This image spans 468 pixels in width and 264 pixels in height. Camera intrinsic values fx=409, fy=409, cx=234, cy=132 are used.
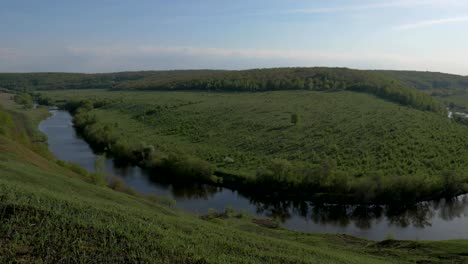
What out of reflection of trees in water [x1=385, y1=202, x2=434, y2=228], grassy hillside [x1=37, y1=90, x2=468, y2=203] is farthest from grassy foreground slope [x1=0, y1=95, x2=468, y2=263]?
grassy hillside [x1=37, y1=90, x2=468, y2=203]

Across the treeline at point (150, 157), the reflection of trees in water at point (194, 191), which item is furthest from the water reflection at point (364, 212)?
the treeline at point (150, 157)

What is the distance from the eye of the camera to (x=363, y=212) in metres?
44.3

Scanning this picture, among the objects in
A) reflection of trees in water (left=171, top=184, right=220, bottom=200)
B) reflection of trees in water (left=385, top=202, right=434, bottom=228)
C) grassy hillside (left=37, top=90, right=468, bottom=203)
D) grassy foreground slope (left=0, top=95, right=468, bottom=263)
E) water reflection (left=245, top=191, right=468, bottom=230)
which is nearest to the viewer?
grassy foreground slope (left=0, top=95, right=468, bottom=263)

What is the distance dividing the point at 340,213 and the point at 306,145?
20636 millimetres

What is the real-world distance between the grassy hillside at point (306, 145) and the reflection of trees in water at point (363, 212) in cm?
126

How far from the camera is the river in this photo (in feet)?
131

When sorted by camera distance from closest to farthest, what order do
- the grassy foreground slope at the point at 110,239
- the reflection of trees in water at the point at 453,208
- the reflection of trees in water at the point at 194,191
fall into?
the grassy foreground slope at the point at 110,239, the reflection of trees in water at the point at 453,208, the reflection of trees in water at the point at 194,191

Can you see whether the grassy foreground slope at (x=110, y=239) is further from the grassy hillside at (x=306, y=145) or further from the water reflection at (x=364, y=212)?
the grassy hillside at (x=306, y=145)

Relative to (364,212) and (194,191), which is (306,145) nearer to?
(364,212)

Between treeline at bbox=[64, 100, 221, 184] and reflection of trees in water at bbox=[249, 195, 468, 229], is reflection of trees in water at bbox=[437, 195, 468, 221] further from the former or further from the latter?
treeline at bbox=[64, 100, 221, 184]

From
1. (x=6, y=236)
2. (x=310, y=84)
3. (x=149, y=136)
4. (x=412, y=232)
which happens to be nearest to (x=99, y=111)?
(x=149, y=136)

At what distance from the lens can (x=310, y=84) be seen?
127 metres

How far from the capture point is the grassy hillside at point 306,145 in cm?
4784

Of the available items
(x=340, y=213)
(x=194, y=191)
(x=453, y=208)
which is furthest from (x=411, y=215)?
(x=194, y=191)
